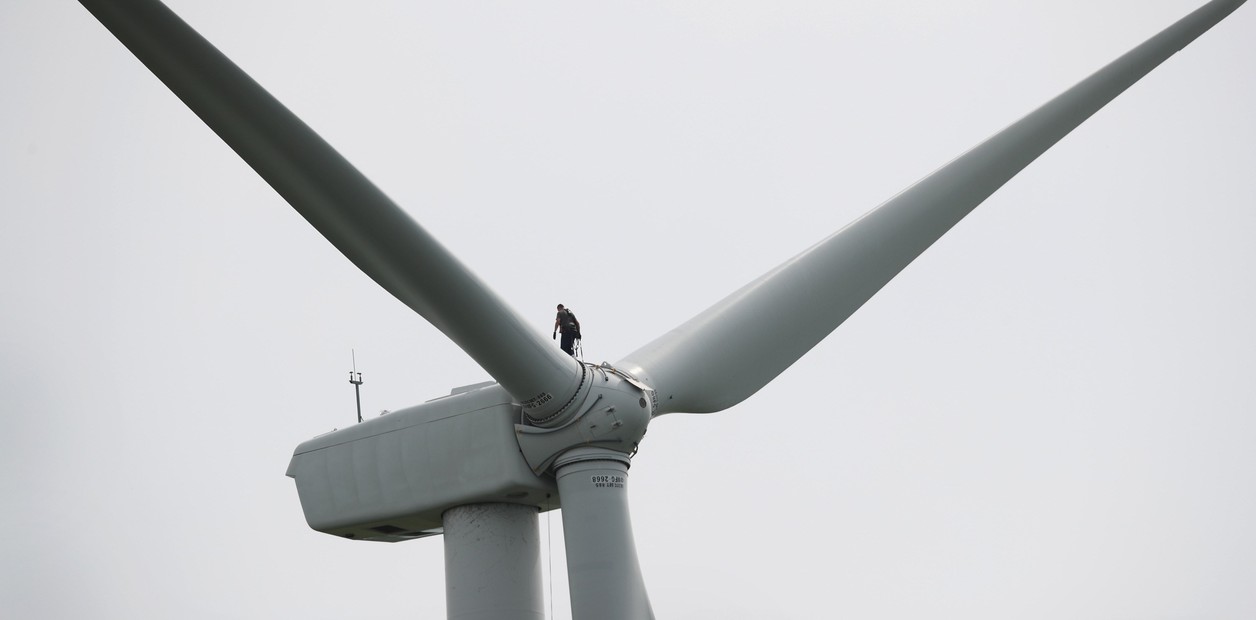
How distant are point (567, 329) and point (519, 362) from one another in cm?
247

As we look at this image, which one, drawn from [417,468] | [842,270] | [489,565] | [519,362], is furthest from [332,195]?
[842,270]

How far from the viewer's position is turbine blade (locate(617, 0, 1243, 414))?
13.7 meters

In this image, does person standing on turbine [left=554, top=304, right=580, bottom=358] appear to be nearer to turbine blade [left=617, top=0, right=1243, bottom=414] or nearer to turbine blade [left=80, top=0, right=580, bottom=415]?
turbine blade [left=617, top=0, right=1243, bottom=414]

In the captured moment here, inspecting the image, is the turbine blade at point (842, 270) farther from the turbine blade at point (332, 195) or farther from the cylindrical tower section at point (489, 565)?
the turbine blade at point (332, 195)

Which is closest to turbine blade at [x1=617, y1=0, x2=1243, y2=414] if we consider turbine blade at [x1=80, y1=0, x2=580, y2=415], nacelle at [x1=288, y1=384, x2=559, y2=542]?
nacelle at [x1=288, y1=384, x2=559, y2=542]

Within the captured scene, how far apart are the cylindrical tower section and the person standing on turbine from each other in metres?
1.91

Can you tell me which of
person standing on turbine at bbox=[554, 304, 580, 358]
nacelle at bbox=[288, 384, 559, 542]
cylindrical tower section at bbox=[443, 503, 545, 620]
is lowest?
cylindrical tower section at bbox=[443, 503, 545, 620]

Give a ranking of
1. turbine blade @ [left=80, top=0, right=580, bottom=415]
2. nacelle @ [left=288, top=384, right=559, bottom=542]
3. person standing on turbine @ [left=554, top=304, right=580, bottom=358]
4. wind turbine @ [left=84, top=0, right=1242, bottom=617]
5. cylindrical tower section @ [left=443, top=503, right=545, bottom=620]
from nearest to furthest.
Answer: turbine blade @ [left=80, top=0, right=580, bottom=415], wind turbine @ [left=84, top=0, right=1242, bottom=617], nacelle @ [left=288, top=384, right=559, bottom=542], cylindrical tower section @ [left=443, top=503, right=545, bottom=620], person standing on turbine @ [left=554, top=304, right=580, bottom=358]

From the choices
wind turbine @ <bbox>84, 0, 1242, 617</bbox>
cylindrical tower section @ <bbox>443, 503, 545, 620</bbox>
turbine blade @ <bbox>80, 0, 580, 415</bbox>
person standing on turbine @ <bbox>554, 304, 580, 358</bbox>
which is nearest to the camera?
turbine blade @ <bbox>80, 0, 580, 415</bbox>

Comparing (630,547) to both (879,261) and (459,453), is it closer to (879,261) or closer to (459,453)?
(459,453)

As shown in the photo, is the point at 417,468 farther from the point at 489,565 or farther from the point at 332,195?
the point at 332,195

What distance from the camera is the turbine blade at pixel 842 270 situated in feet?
44.8

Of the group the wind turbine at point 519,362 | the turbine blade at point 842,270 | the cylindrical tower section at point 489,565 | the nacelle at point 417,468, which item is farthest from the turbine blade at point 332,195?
the turbine blade at point 842,270

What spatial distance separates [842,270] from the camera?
47.7 feet
